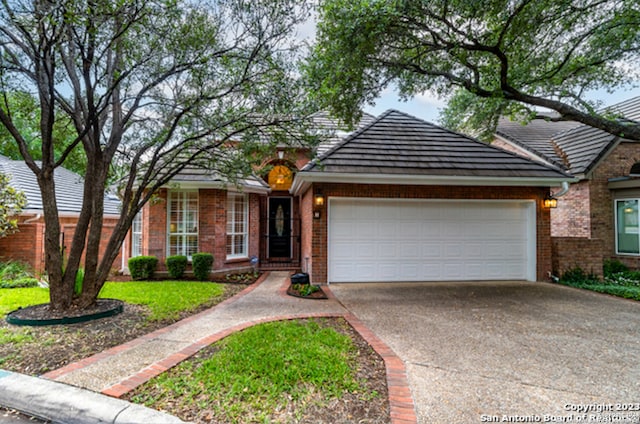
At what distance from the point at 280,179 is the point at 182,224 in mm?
4649

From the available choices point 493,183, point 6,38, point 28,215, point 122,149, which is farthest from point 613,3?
point 28,215

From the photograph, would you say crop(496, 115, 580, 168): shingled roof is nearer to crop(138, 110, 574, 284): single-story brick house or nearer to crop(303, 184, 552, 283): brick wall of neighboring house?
crop(303, 184, 552, 283): brick wall of neighboring house

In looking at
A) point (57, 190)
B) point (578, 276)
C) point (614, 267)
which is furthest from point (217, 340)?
point (57, 190)

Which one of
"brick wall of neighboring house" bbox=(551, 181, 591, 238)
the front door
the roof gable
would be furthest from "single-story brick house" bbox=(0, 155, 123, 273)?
"brick wall of neighboring house" bbox=(551, 181, 591, 238)

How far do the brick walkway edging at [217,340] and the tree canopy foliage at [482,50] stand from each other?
15.0 feet

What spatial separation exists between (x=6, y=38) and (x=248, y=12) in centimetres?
402

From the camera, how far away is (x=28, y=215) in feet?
33.2

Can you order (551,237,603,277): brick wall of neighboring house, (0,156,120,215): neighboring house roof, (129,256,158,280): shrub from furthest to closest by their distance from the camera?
(0,156,120,215): neighboring house roof → (129,256,158,280): shrub → (551,237,603,277): brick wall of neighboring house

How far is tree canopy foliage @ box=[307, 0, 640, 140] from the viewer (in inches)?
232

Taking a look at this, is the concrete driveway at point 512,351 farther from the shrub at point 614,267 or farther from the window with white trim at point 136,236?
the window with white trim at point 136,236

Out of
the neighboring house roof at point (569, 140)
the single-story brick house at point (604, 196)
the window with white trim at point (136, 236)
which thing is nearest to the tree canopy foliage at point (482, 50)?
the neighboring house roof at point (569, 140)

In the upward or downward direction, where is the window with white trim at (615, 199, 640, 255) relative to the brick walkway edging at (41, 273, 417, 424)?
upward

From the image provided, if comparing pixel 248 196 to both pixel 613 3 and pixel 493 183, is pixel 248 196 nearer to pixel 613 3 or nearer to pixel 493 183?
pixel 493 183

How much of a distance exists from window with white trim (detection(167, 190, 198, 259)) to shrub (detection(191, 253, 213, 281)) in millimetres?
746
